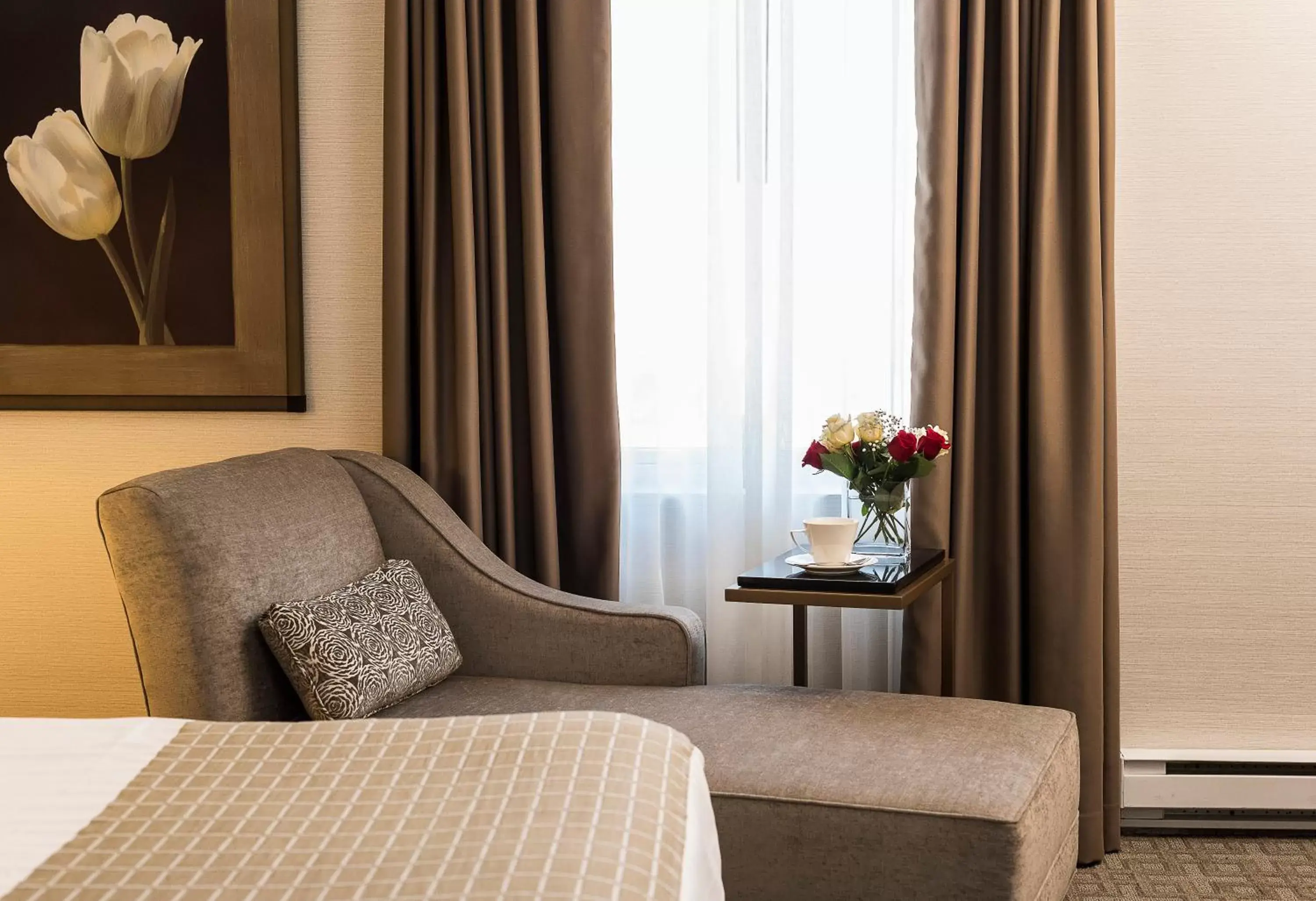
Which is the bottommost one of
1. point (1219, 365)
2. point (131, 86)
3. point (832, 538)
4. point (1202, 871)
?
point (1202, 871)

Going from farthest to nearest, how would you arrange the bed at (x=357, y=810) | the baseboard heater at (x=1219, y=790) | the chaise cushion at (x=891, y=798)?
the baseboard heater at (x=1219, y=790) → the chaise cushion at (x=891, y=798) → the bed at (x=357, y=810)

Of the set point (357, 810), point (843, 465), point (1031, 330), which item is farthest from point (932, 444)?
point (357, 810)

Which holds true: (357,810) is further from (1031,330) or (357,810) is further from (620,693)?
(1031,330)

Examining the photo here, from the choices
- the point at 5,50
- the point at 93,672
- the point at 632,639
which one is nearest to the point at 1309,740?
the point at 632,639

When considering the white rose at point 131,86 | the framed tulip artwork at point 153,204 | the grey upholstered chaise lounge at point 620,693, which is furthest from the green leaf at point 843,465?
the white rose at point 131,86

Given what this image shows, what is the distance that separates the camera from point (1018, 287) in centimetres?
290

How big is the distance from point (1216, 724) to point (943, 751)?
1.33 metres

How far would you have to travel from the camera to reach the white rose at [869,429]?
2.61 metres

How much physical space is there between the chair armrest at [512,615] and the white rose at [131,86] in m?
1.10

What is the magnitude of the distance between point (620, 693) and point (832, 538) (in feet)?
1.87

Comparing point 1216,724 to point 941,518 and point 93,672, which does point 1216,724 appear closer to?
point 941,518

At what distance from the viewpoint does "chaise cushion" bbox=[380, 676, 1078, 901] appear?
1.94 m

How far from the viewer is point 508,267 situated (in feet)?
10.3

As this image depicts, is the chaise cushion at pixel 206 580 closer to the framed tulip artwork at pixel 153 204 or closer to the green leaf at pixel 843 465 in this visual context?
the framed tulip artwork at pixel 153 204
